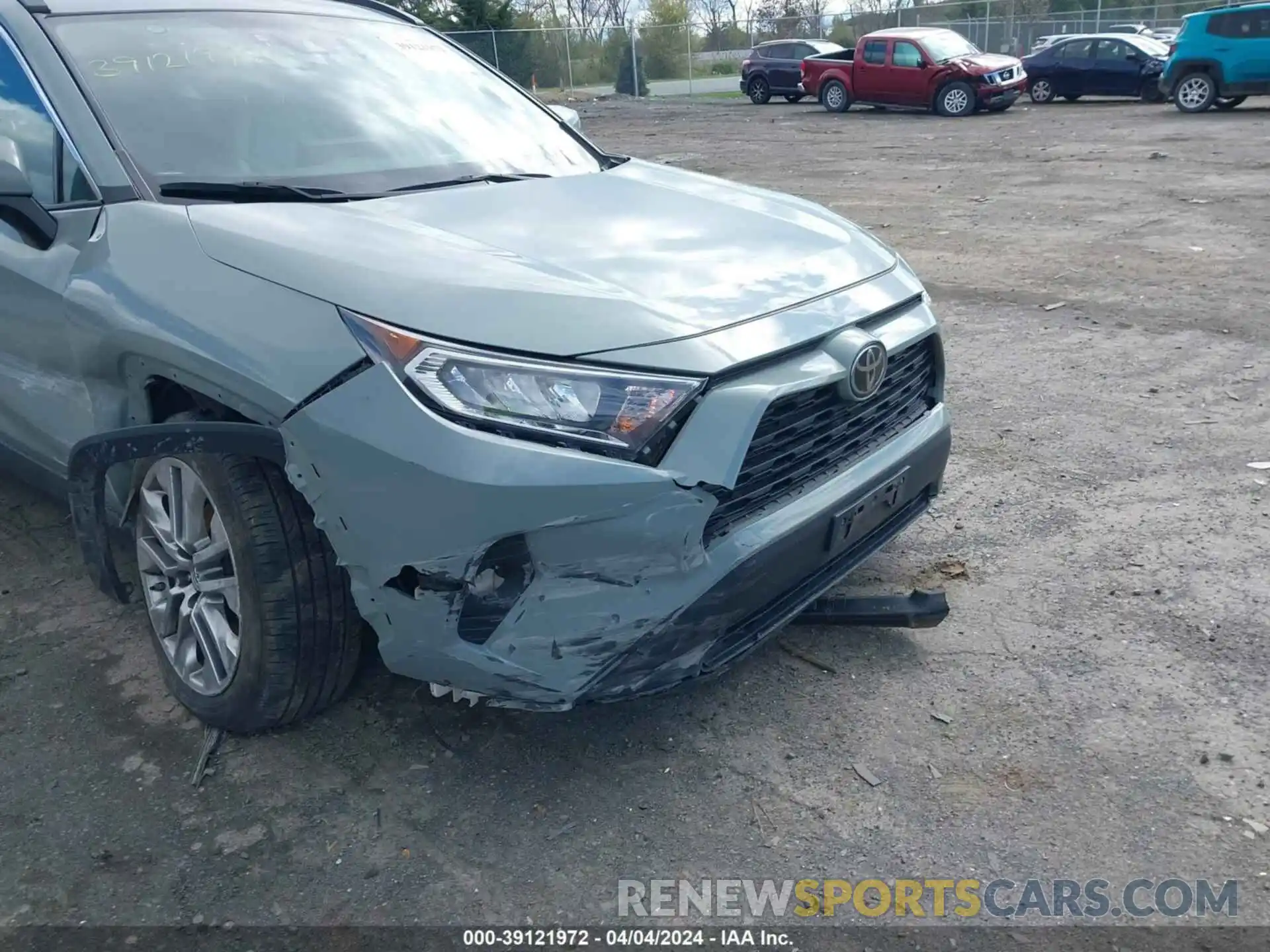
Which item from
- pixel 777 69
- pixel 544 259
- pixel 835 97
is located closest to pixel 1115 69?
pixel 835 97

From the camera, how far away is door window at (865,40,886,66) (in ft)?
71.3

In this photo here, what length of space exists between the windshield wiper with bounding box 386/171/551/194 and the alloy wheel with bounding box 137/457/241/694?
101cm

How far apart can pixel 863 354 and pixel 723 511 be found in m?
0.58

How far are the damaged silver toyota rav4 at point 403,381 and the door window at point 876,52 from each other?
20.6 meters

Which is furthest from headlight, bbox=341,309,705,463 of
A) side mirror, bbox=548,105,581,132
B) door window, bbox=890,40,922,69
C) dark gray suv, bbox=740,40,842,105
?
dark gray suv, bbox=740,40,842,105

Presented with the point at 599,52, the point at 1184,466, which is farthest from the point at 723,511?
the point at 599,52

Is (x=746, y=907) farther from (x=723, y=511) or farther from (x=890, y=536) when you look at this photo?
(x=890, y=536)

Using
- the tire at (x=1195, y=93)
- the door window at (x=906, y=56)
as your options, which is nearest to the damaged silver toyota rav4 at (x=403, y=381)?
the tire at (x=1195, y=93)

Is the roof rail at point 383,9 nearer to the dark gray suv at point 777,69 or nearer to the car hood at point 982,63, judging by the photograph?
the car hood at point 982,63

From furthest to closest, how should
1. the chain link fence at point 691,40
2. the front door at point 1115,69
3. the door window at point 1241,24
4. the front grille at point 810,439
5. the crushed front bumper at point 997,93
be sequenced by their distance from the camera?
1. the chain link fence at point 691,40
2. the front door at point 1115,69
3. the crushed front bumper at point 997,93
4. the door window at point 1241,24
5. the front grille at point 810,439

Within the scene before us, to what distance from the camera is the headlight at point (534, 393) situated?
2125 mm

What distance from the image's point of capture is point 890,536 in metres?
3.05

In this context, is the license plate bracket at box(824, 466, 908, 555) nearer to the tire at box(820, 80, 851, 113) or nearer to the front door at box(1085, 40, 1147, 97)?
the front door at box(1085, 40, 1147, 97)

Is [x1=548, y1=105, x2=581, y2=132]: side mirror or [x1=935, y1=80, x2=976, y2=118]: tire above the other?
[x1=935, y1=80, x2=976, y2=118]: tire
